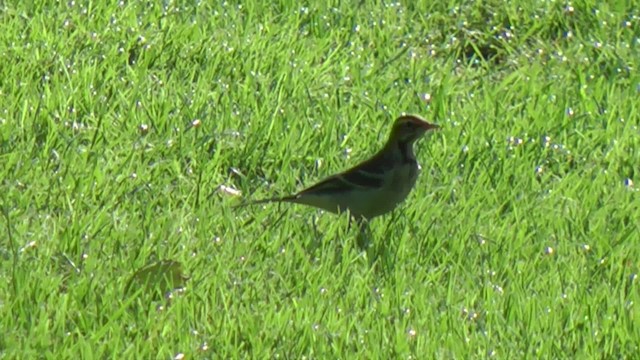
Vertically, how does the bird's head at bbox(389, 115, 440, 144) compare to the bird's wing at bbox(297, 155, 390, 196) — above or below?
above

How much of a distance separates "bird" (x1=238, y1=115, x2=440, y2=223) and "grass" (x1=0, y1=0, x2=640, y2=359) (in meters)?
0.13

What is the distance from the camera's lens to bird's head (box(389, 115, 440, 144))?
7.51 meters

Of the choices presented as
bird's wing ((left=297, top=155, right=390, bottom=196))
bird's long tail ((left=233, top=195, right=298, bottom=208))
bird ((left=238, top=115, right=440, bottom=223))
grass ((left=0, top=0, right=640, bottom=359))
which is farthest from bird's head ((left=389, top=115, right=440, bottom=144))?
bird's long tail ((left=233, top=195, right=298, bottom=208))

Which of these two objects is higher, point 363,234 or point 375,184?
point 375,184

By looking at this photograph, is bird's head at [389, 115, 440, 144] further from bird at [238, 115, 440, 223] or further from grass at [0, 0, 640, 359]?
grass at [0, 0, 640, 359]

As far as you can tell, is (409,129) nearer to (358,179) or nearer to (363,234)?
(358,179)

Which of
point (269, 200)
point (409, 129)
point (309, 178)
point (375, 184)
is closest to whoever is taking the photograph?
point (269, 200)

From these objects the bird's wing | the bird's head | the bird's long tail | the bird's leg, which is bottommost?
the bird's leg

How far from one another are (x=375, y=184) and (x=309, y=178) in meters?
0.65

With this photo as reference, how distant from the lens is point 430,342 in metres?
6.12

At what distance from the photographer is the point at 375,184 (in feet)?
23.7

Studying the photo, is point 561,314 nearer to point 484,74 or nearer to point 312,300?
point 312,300

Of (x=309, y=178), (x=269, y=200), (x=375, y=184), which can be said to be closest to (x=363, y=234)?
(x=375, y=184)

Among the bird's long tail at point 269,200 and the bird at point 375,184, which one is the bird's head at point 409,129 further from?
the bird's long tail at point 269,200
